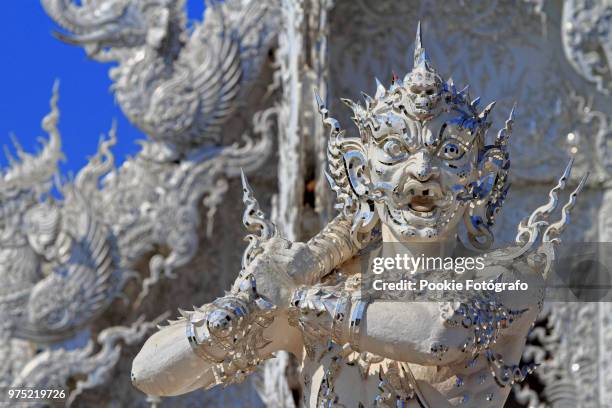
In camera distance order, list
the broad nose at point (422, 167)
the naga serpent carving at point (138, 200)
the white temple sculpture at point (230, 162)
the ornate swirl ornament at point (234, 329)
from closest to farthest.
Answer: the ornate swirl ornament at point (234, 329), the broad nose at point (422, 167), the white temple sculpture at point (230, 162), the naga serpent carving at point (138, 200)

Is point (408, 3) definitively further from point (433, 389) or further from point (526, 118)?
point (433, 389)

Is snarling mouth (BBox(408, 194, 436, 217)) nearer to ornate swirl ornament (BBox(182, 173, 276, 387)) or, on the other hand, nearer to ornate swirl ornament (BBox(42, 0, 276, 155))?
ornate swirl ornament (BBox(182, 173, 276, 387))

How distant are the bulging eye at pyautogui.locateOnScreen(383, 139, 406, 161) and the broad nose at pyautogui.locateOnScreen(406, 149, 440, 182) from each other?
0.07ft

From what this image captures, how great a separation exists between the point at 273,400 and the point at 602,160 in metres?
1.56

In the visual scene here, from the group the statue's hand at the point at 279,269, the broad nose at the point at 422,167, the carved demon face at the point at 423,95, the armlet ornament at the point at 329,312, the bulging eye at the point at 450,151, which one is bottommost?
the armlet ornament at the point at 329,312

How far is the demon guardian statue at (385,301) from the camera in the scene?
230 centimetres

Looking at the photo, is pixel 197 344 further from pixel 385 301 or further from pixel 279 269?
pixel 385 301

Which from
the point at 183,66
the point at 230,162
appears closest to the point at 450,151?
the point at 230,162

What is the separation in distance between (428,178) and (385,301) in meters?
0.22

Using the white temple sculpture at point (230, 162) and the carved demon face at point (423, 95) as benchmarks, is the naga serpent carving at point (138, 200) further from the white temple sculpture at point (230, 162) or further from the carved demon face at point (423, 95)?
the carved demon face at point (423, 95)

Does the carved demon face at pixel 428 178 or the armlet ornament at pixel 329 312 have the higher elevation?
the carved demon face at pixel 428 178

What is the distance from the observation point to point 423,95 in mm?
2439

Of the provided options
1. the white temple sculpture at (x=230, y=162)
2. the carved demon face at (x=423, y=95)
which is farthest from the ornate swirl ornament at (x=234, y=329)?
the white temple sculpture at (x=230, y=162)

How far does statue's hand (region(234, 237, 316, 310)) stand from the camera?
2311 mm
